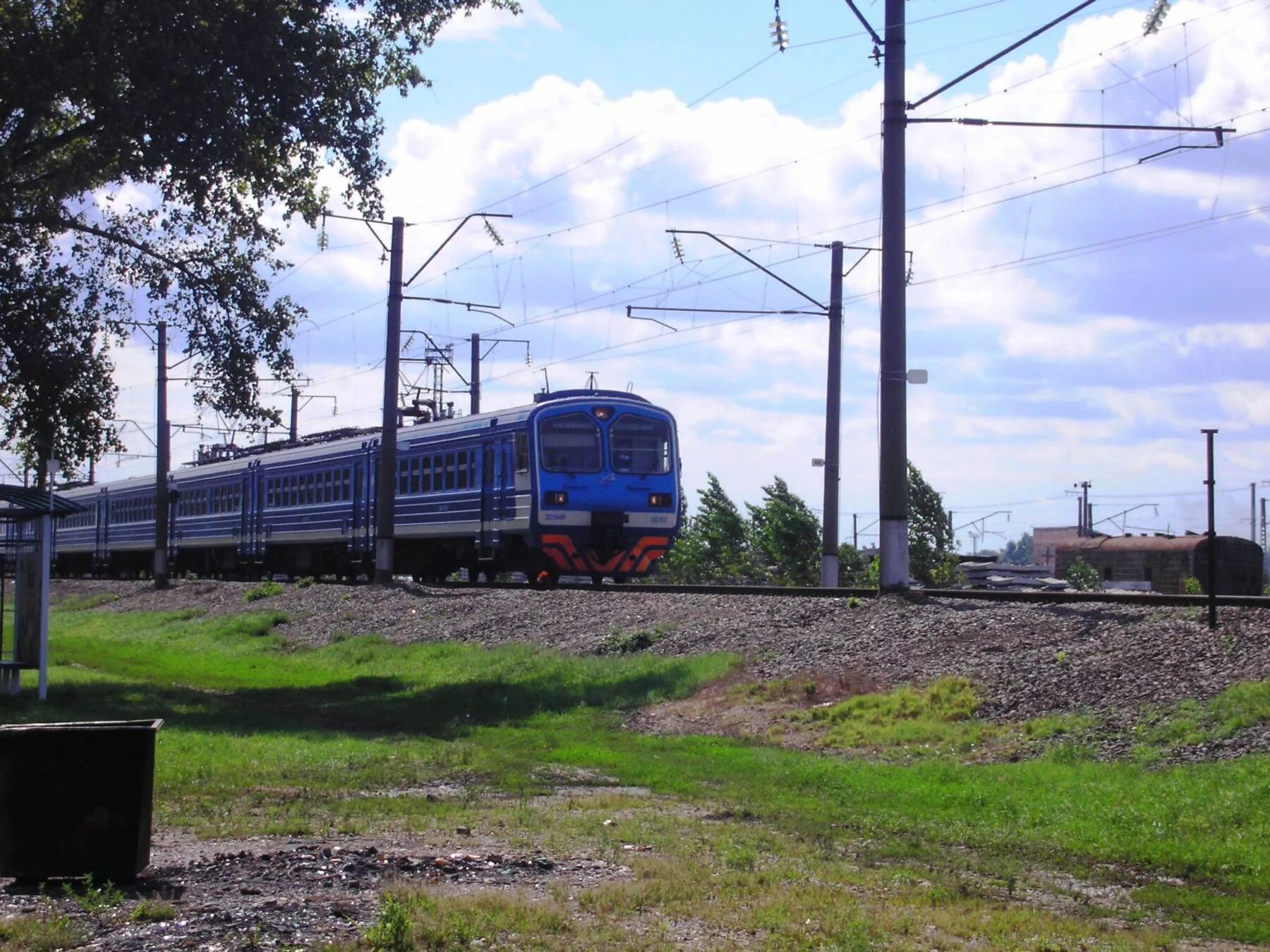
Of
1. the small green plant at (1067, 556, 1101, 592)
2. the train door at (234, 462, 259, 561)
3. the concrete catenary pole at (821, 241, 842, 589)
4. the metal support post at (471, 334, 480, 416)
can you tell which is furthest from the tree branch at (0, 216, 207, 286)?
the small green plant at (1067, 556, 1101, 592)

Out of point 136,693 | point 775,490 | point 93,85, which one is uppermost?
point 93,85

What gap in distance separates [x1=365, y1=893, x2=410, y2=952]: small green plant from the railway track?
34.3 feet

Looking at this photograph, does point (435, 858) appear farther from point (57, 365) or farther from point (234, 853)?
point (57, 365)

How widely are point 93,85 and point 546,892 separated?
15.1m

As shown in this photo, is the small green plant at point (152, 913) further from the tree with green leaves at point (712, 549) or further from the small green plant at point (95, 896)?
the tree with green leaves at point (712, 549)

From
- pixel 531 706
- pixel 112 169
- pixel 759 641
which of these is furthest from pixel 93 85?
pixel 759 641

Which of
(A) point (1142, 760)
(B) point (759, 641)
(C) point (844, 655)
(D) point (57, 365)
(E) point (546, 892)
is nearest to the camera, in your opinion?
(E) point (546, 892)

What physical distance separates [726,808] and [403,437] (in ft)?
82.0

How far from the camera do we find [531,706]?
18.3m

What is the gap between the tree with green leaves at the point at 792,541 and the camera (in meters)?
50.1

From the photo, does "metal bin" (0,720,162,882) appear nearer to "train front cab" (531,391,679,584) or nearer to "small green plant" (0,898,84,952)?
"small green plant" (0,898,84,952)

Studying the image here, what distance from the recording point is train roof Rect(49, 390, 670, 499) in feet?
95.9

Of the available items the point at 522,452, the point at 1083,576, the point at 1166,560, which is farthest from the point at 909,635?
the point at 1166,560

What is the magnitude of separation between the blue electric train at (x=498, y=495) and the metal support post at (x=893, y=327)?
9641mm
